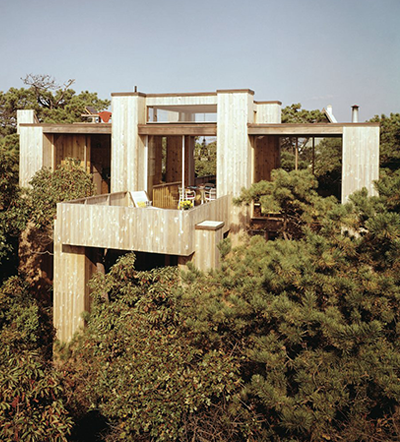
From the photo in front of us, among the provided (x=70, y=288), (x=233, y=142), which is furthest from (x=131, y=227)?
(x=233, y=142)

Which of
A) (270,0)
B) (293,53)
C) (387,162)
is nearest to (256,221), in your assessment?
(387,162)

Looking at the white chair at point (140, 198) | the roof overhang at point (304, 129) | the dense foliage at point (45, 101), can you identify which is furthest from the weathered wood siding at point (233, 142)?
the dense foliage at point (45, 101)

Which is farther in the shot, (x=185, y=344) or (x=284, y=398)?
(x=185, y=344)

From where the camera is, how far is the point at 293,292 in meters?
7.24

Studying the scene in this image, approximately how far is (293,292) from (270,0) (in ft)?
97.5

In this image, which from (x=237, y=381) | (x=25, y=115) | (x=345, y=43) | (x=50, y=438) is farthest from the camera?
(x=345, y=43)

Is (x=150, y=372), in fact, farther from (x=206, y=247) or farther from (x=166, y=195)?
(x=166, y=195)

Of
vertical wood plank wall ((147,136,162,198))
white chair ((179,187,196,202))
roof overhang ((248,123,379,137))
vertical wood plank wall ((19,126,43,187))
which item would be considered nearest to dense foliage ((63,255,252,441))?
white chair ((179,187,196,202))

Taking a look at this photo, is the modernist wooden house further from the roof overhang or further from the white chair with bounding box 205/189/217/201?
the white chair with bounding box 205/189/217/201

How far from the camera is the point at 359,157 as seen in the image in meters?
13.2

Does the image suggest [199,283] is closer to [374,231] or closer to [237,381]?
[237,381]

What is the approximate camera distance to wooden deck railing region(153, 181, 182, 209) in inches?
639

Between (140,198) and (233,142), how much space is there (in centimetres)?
344

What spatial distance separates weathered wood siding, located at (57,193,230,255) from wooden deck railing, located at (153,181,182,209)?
431 cm
